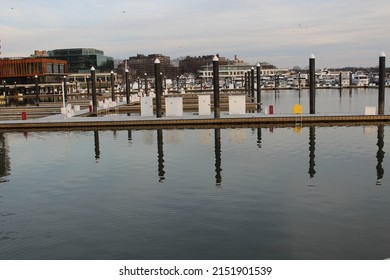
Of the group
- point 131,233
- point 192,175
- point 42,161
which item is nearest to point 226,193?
point 192,175

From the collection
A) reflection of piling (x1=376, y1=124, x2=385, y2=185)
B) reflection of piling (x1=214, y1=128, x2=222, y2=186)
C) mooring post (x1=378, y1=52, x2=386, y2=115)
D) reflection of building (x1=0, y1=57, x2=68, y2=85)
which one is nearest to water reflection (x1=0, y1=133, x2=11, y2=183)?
reflection of piling (x1=214, y1=128, x2=222, y2=186)

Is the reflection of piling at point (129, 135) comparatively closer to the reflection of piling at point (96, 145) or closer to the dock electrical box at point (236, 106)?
the reflection of piling at point (96, 145)

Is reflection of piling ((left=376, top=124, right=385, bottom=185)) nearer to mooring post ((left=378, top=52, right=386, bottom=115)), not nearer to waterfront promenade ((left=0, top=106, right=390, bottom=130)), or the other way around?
waterfront promenade ((left=0, top=106, right=390, bottom=130))

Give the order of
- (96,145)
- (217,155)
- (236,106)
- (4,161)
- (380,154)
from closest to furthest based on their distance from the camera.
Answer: (380,154) < (217,155) < (4,161) < (96,145) < (236,106)

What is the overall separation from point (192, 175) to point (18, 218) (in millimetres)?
6906

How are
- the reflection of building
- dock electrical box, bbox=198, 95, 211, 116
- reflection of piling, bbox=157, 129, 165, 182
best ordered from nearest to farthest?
reflection of piling, bbox=157, 129, 165, 182 → dock electrical box, bbox=198, 95, 211, 116 → the reflection of building

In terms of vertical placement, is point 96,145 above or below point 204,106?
below

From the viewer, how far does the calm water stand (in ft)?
34.3

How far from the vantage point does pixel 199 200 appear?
46.8 feet

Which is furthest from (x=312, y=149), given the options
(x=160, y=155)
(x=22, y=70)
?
(x=22, y=70)

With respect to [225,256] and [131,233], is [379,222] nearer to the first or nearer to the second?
[225,256]

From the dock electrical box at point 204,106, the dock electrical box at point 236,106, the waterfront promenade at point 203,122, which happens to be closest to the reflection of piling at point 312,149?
the waterfront promenade at point 203,122

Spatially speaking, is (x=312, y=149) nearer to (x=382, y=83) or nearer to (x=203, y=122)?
(x=203, y=122)

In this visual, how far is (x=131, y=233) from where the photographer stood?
37.6ft
